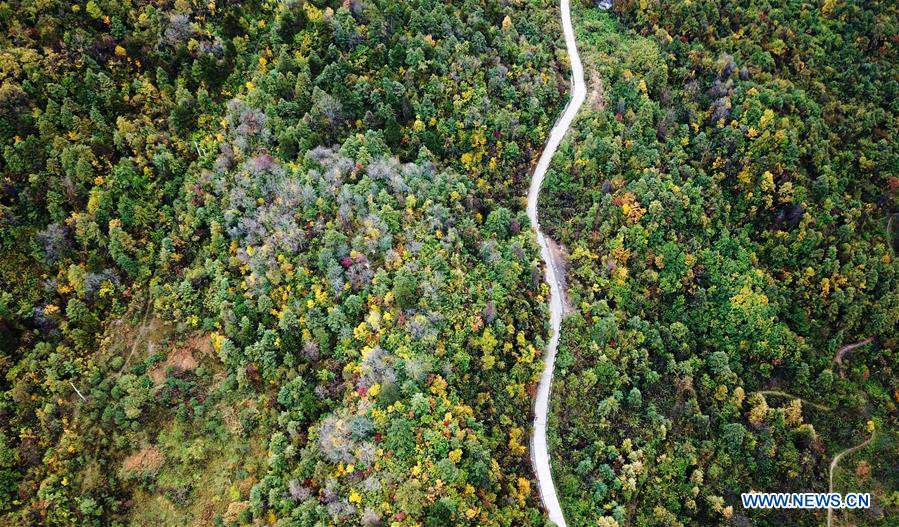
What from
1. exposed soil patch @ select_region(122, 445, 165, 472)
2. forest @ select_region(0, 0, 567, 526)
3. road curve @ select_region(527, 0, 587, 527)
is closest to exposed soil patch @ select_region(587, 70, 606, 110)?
road curve @ select_region(527, 0, 587, 527)

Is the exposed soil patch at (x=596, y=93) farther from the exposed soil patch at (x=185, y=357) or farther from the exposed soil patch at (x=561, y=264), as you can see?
the exposed soil patch at (x=185, y=357)

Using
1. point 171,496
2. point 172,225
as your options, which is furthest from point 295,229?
point 171,496

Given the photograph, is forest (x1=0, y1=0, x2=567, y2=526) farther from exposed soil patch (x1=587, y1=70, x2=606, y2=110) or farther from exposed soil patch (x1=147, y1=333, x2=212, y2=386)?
exposed soil patch (x1=587, y1=70, x2=606, y2=110)

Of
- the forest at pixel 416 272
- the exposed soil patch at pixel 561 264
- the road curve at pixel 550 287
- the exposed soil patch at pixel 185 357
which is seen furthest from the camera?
the exposed soil patch at pixel 561 264

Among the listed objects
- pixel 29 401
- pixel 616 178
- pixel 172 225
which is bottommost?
pixel 29 401

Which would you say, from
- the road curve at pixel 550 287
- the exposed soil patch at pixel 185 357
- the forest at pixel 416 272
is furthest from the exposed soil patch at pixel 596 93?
the exposed soil patch at pixel 185 357

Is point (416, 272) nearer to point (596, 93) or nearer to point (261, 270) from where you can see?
point (261, 270)

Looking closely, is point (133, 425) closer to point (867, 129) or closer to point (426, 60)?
point (426, 60)
